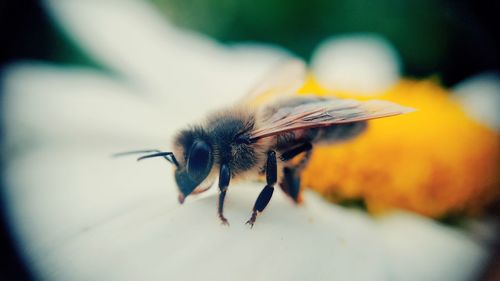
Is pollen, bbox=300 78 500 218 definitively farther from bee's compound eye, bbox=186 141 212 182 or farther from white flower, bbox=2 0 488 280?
bee's compound eye, bbox=186 141 212 182

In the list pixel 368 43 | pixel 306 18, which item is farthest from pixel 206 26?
pixel 368 43

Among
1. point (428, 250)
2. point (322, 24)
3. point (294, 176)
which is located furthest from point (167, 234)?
point (322, 24)

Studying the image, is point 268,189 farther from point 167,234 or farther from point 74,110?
point 74,110

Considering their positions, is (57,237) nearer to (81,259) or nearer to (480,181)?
(81,259)

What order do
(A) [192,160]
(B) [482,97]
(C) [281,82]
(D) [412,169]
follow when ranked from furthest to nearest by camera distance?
(B) [482,97] < (C) [281,82] < (D) [412,169] < (A) [192,160]

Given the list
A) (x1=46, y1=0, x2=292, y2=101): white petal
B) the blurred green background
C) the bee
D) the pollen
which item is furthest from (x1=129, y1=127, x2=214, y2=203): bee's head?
the blurred green background

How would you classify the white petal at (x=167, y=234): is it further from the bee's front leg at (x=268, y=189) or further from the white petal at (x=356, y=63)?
the white petal at (x=356, y=63)

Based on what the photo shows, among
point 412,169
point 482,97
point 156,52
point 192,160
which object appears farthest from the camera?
point 156,52
